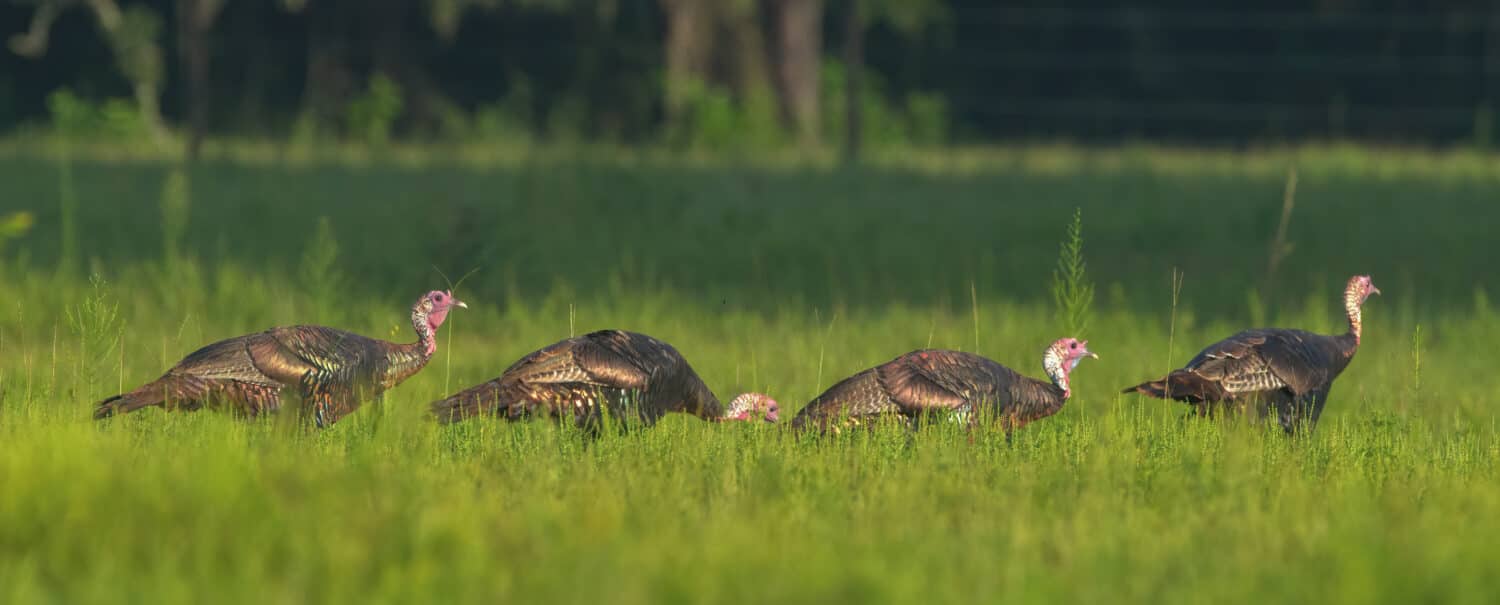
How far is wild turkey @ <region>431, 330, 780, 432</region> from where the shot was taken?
716 cm

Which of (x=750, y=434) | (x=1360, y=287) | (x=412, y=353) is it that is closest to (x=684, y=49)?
(x=1360, y=287)

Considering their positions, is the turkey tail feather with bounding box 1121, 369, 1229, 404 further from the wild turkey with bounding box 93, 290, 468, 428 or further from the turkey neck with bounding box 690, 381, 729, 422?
the wild turkey with bounding box 93, 290, 468, 428

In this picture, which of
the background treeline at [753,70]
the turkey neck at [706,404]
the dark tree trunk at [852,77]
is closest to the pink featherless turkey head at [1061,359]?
the turkey neck at [706,404]

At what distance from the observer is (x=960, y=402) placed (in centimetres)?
723

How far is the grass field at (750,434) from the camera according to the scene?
17.5ft

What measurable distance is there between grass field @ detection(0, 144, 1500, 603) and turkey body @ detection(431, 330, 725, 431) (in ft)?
0.37

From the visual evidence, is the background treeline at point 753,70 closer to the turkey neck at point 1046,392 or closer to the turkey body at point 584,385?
the turkey neck at point 1046,392

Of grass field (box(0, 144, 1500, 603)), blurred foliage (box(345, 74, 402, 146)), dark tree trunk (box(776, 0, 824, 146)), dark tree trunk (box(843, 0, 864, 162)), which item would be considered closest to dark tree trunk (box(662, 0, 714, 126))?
dark tree trunk (box(776, 0, 824, 146))

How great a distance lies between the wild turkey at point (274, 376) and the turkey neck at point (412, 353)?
2.1 inches

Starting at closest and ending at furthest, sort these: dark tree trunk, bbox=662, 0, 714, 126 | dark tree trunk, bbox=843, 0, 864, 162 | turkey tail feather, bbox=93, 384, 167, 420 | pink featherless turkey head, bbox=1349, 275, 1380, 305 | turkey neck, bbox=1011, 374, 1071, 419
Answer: turkey tail feather, bbox=93, 384, 167, 420, turkey neck, bbox=1011, 374, 1071, 419, pink featherless turkey head, bbox=1349, 275, 1380, 305, dark tree trunk, bbox=843, 0, 864, 162, dark tree trunk, bbox=662, 0, 714, 126

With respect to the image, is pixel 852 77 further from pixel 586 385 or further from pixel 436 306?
pixel 586 385

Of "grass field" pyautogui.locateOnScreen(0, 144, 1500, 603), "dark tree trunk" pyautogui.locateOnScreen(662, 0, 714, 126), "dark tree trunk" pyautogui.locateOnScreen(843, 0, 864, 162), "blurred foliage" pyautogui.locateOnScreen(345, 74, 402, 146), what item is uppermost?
"dark tree trunk" pyautogui.locateOnScreen(662, 0, 714, 126)

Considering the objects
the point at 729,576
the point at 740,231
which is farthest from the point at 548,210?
the point at 729,576

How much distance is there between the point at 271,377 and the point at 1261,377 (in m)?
3.35
